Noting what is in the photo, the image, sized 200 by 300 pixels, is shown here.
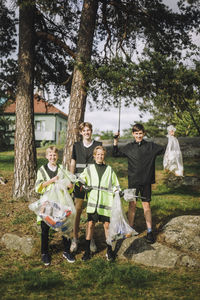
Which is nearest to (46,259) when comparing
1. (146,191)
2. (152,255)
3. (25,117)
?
(152,255)

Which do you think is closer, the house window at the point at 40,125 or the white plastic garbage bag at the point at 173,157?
the white plastic garbage bag at the point at 173,157

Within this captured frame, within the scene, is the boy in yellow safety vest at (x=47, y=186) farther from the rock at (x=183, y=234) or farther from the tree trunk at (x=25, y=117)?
the tree trunk at (x=25, y=117)

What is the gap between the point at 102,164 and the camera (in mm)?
4203

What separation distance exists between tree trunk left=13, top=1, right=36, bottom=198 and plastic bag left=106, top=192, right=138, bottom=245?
145 inches

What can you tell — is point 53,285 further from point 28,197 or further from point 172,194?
point 172,194

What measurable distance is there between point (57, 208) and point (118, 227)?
91cm

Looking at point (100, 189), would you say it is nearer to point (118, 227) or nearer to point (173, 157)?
point (118, 227)

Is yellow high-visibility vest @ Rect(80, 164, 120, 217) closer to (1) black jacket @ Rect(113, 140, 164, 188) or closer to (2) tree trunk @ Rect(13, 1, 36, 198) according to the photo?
(1) black jacket @ Rect(113, 140, 164, 188)

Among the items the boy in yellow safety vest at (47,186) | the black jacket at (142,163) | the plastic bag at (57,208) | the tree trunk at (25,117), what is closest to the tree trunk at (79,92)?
the tree trunk at (25,117)

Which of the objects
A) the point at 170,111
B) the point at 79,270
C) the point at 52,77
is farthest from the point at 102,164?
the point at 52,77

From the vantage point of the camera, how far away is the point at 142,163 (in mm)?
4500

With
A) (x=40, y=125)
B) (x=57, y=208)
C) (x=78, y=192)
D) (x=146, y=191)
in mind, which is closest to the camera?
(x=57, y=208)

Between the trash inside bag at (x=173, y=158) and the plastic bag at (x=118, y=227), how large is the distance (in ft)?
5.29

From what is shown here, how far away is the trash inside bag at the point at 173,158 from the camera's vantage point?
16.4 ft
